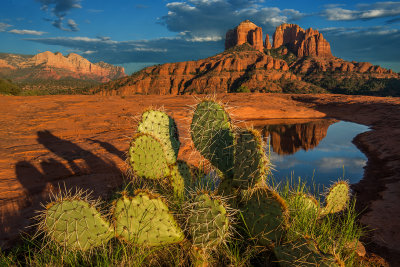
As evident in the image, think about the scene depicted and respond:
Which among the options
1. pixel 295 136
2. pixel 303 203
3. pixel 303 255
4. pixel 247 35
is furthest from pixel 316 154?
pixel 247 35

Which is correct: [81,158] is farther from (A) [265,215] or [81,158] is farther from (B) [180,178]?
(A) [265,215]

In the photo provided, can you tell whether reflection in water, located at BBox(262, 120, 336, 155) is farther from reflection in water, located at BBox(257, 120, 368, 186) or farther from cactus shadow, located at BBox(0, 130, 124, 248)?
cactus shadow, located at BBox(0, 130, 124, 248)

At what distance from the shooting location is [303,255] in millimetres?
1701

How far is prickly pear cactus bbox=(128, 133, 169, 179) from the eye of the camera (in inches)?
121

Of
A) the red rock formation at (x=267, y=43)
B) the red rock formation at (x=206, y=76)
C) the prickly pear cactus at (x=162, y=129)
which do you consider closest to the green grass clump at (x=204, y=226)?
the prickly pear cactus at (x=162, y=129)

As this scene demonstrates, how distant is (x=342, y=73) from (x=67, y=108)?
71098 millimetres

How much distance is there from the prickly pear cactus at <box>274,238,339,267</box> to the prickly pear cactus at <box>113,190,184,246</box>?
0.98 meters

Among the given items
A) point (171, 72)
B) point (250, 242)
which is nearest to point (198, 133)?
point (250, 242)

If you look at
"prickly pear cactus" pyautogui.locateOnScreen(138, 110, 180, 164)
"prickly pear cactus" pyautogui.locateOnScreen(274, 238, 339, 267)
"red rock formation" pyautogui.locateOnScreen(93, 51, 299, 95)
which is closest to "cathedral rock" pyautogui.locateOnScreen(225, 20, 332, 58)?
"red rock formation" pyautogui.locateOnScreen(93, 51, 299, 95)

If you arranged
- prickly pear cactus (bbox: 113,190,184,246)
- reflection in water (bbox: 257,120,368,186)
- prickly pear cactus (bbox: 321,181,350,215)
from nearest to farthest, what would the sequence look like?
1. prickly pear cactus (bbox: 113,190,184,246)
2. prickly pear cactus (bbox: 321,181,350,215)
3. reflection in water (bbox: 257,120,368,186)

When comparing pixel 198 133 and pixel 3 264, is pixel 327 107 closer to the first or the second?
pixel 198 133

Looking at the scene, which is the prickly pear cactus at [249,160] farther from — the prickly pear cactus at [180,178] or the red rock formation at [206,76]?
the red rock formation at [206,76]

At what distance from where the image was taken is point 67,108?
15.4 meters

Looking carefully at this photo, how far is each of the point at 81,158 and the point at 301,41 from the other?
99987mm
